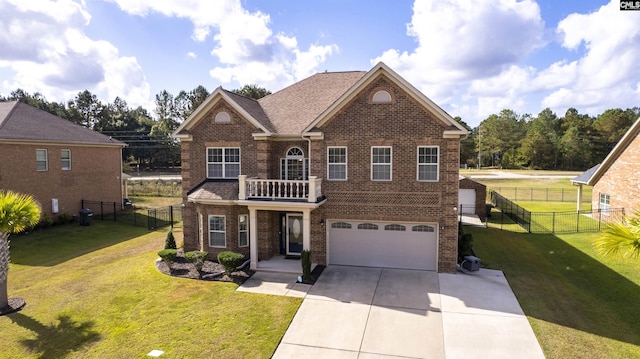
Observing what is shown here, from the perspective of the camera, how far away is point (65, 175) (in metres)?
27.8

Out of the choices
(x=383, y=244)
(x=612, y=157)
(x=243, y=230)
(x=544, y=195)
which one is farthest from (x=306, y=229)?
(x=544, y=195)

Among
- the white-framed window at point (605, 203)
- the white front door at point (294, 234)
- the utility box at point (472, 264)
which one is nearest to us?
the utility box at point (472, 264)

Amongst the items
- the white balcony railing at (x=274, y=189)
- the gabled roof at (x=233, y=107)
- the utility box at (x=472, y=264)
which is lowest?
the utility box at (x=472, y=264)

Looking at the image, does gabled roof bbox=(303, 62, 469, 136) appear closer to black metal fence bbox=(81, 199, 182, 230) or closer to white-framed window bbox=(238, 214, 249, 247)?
white-framed window bbox=(238, 214, 249, 247)

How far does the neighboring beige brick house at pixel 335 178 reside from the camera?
16.1 m

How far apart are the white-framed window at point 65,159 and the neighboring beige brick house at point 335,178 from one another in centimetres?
1473

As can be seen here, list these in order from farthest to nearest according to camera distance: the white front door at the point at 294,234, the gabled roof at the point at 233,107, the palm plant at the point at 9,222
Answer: the white front door at the point at 294,234 < the gabled roof at the point at 233,107 < the palm plant at the point at 9,222

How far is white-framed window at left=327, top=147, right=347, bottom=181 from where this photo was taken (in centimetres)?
1712

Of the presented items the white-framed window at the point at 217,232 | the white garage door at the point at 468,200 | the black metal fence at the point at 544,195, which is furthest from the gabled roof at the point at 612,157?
the white-framed window at the point at 217,232

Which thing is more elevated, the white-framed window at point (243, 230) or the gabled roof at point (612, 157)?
the gabled roof at point (612, 157)

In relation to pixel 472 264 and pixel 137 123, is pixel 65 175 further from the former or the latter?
pixel 137 123

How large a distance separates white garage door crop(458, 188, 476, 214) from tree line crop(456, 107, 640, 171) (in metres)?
55.1

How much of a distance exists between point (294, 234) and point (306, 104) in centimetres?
697

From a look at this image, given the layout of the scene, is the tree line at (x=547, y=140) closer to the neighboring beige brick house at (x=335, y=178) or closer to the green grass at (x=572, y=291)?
the green grass at (x=572, y=291)
